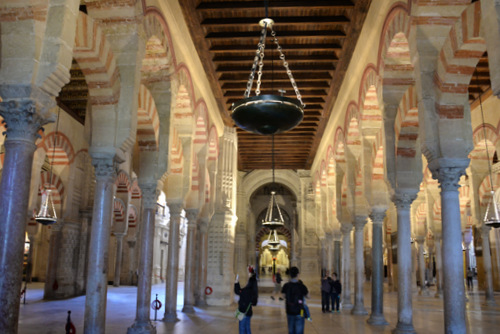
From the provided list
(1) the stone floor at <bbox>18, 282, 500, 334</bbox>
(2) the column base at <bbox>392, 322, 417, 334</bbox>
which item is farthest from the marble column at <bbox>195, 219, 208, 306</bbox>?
(2) the column base at <bbox>392, 322, 417, 334</bbox>

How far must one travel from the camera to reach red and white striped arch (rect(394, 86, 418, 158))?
6121mm

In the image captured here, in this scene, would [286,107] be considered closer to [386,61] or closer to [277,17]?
[386,61]

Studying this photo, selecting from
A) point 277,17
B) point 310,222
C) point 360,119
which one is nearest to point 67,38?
point 277,17

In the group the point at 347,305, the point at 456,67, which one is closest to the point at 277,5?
the point at 456,67

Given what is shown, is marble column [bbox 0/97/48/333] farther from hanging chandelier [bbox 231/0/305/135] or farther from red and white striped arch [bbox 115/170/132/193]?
red and white striped arch [bbox 115/170/132/193]

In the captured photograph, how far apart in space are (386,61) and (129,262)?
13881mm

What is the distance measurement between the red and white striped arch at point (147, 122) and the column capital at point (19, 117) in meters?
3.00

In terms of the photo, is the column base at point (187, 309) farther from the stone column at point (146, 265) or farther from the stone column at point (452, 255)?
the stone column at point (452, 255)

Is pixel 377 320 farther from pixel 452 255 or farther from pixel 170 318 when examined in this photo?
pixel 170 318

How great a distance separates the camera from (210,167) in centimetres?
1053

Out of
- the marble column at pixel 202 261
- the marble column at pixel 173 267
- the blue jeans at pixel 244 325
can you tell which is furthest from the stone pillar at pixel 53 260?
the blue jeans at pixel 244 325

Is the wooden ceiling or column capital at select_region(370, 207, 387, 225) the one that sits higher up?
the wooden ceiling

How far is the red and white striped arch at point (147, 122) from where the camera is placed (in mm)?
6492

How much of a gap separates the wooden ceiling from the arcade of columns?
259mm
